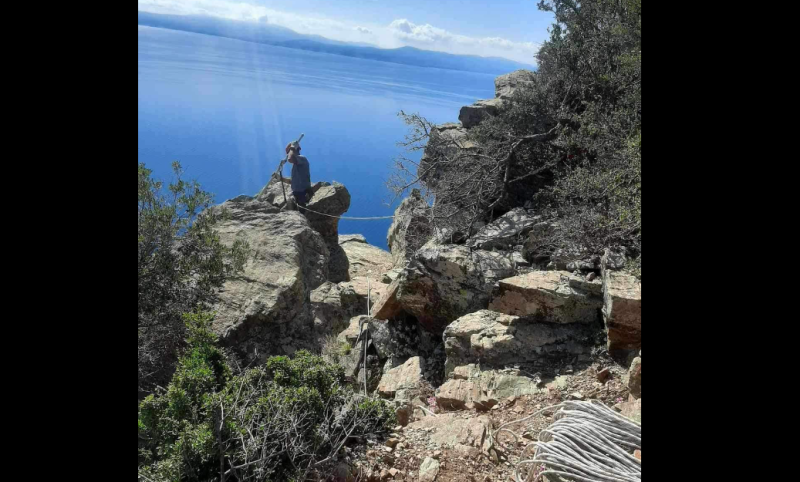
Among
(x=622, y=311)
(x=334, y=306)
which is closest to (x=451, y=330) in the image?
(x=622, y=311)

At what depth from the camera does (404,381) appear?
511cm

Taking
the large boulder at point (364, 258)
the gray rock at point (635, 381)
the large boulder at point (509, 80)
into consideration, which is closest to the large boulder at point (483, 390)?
the gray rock at point (635, 381)

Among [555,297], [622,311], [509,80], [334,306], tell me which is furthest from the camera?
[509,80]

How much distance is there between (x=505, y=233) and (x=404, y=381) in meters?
1.84

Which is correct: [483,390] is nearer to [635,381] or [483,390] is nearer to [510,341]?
[510,341]

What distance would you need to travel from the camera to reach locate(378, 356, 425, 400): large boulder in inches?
189

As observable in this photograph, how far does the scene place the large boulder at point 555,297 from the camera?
14.8ft

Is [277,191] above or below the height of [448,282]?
below

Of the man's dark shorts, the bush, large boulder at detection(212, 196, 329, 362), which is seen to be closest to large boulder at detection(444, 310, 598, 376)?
the bush

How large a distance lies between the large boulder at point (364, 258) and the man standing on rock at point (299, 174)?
213 cm

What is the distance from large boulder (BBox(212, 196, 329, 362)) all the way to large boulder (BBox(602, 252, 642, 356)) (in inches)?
128

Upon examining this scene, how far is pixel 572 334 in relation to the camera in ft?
14.9

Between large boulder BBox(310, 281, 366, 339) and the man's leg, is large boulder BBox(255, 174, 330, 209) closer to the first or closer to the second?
the man's leg
